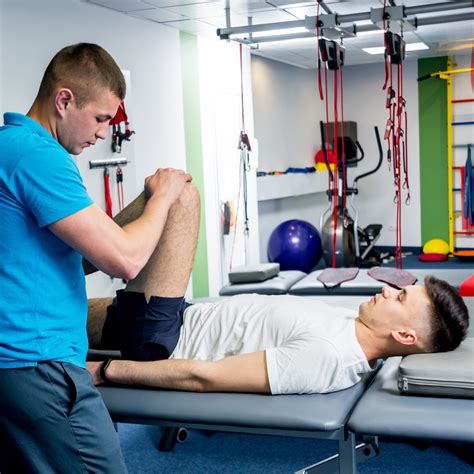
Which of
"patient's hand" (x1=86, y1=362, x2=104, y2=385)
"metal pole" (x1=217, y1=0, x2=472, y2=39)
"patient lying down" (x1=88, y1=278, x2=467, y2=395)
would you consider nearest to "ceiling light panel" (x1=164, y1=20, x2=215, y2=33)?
"metal pole" (x1=217, y1=0, x2=472, y2=39)

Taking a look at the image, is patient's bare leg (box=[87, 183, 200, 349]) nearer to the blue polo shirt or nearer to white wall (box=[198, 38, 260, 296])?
the blue polo shirt

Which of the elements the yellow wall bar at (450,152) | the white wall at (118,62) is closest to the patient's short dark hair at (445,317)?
the white wall at (118,62)

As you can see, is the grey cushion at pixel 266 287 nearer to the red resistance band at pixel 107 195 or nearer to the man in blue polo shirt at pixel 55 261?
the red resistance band at pixel 107 195

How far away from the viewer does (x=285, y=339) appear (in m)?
2.08

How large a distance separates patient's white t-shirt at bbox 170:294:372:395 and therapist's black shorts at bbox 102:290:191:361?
0.10m

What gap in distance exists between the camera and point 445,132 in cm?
780

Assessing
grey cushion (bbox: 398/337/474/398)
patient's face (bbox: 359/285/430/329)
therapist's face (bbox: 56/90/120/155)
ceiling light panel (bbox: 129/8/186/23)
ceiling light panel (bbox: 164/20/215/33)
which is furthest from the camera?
ceiling light panel (bbox: 164/20/215/33)

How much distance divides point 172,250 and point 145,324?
238 millimetres

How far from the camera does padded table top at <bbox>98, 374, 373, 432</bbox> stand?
1.80 m

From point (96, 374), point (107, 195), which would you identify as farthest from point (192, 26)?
point (96, 374)

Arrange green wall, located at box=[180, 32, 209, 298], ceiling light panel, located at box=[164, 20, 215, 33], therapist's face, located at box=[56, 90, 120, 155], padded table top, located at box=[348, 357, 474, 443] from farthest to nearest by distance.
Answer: green wall, located at box=[180, 32, 209, 298]
ceiling light panel, located at box=[164, 20, 215, 33]
padded table top, located at box=[348, 357, 474, 443]
therapist's face, located at box=[56, 90, 120, 155]

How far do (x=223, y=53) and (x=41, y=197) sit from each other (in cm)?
441

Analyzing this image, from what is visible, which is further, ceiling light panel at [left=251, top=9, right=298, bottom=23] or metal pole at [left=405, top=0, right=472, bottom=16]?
ceiling light panel at [left=251, top=9, right=298, bottom=23]

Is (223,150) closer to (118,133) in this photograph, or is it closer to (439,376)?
(118,133)
